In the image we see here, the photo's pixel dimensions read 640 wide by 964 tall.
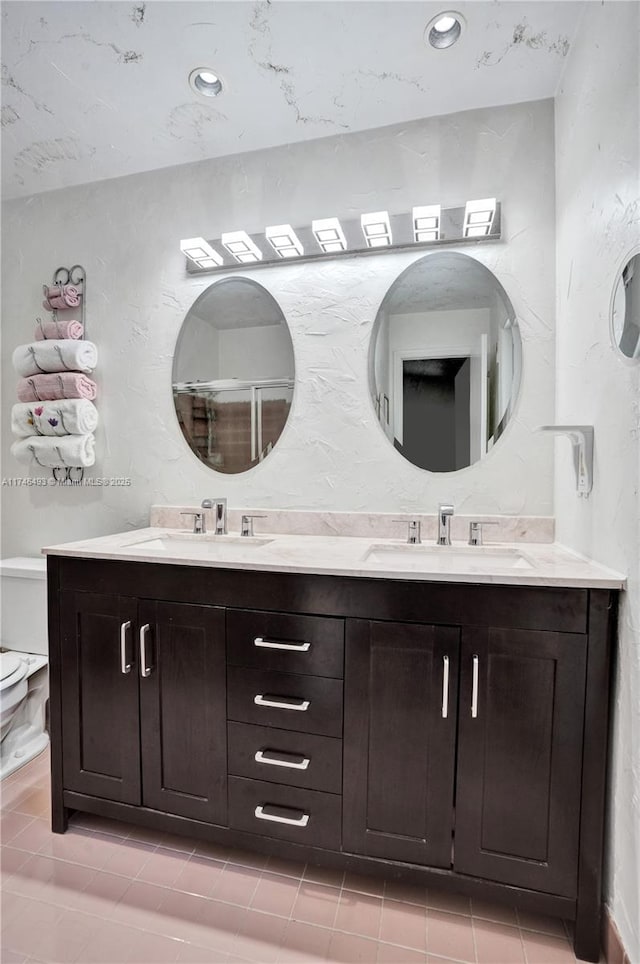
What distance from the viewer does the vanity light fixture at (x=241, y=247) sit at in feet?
6.32

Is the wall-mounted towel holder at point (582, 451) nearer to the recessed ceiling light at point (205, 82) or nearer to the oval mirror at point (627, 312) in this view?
the oval mirror at point (627, 312)

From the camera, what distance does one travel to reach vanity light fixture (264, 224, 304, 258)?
6.13 feet

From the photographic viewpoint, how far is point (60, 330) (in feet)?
6.95

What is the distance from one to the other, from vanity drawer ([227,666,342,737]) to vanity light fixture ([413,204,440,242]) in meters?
1.56

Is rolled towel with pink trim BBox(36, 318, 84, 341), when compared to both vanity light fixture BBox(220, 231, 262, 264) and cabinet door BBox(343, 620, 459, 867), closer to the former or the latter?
vanity light fixture BBox(220, 231, 262, 264)

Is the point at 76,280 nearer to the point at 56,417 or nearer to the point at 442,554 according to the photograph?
the point at 56,417

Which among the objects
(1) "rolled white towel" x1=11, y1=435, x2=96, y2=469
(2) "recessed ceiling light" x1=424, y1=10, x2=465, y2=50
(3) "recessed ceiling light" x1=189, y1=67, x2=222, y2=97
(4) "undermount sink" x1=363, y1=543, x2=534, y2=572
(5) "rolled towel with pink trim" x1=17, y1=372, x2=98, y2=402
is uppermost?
(2) "recessed ceiling light" x1=424, y1=10, x2=465, y2=50

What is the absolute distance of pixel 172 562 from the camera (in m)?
1.39

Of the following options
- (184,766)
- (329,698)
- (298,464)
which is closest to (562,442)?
(298,464)

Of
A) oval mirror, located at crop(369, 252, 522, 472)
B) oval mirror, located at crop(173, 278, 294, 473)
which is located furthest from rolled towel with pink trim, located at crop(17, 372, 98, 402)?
oval mirror, located at crop(369, 252, 522, 472)

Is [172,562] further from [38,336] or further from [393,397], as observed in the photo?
[38,336]

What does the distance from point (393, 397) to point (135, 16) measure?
1.41 meters

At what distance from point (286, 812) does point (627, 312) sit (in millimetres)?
1555

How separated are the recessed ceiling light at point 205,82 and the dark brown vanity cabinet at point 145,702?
1.76m
